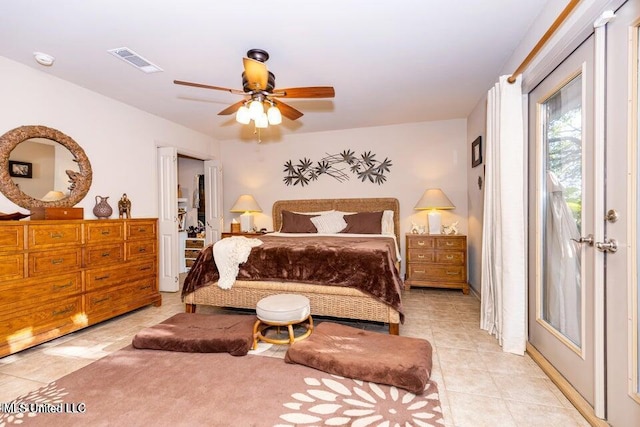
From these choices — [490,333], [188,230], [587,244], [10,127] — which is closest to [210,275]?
[10,127]

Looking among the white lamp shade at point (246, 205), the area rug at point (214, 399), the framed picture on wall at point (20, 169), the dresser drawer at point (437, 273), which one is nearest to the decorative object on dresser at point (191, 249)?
the white lamp shade at point (246, 205)

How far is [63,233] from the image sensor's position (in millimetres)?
2629

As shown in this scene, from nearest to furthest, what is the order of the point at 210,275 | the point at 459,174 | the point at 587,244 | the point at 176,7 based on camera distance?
the point at 587,244 < the point at 176,7 < the point at 210,275 < the point at 459,174

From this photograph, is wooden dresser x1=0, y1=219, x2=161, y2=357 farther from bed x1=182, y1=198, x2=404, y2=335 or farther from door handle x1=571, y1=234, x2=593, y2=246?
door handle x1=571, y1=234, x2=593, y2=246

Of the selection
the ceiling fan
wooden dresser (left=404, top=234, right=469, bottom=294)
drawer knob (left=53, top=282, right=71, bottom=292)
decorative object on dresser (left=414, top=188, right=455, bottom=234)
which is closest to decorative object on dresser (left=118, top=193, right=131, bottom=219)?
drawer knob (left=53, top=282, right=71, bottom=292)

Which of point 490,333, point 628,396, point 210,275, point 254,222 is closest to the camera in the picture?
point 628,396

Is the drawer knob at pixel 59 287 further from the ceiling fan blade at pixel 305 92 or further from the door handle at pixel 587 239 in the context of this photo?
the door handle at pixel 587 239

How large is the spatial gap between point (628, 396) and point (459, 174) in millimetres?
3592

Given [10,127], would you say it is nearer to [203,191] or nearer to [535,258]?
[203,191]

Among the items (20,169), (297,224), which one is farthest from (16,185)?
(297,224)

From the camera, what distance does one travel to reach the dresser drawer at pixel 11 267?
2.21 m

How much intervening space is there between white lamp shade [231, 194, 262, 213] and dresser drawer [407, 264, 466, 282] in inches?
109

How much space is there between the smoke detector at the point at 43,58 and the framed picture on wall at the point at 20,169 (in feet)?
3.11

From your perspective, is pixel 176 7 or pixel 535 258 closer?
pixel 176 7
